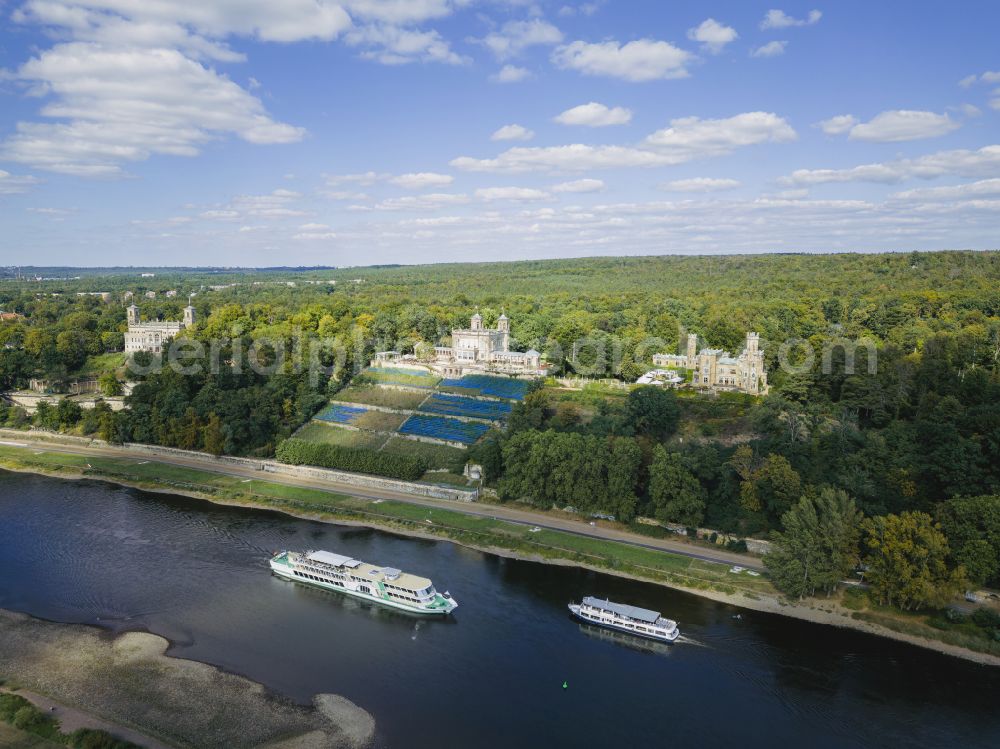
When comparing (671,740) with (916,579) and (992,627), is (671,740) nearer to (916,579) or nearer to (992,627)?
(916,579)

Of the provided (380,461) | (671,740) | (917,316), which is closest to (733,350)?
(917,316)

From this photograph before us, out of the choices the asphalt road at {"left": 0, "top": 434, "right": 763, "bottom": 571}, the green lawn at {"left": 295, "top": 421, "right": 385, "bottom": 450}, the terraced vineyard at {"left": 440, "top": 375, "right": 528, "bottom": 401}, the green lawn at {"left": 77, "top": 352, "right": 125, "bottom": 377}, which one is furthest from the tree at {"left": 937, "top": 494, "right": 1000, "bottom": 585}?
the green lawn at {"left": 77, "top": 352, "right": 125, "bottom": 377}

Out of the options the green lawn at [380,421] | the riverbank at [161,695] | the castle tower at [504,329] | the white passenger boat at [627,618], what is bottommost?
the riverbank at [161,695]

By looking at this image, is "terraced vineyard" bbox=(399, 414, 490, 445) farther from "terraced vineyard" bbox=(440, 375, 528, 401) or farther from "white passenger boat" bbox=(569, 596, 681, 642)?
"white passenger boat" bbox=(569, 596, 681, 642)

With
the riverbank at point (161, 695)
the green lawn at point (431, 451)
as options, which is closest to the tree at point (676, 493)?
the green lawn at point (431, 451)

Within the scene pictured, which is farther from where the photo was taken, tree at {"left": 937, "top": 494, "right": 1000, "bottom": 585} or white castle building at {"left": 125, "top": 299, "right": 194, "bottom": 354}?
white castle building at {"left": 125, "top": 299, "right": 194, "bottom": 354}

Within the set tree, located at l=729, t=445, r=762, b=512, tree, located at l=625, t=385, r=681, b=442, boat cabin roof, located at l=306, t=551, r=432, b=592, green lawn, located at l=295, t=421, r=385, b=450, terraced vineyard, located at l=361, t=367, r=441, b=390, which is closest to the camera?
boat cabin roof, located at l=306, t=551, r=432, b=592

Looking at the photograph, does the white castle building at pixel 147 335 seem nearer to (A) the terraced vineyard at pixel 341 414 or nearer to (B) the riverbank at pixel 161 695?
(A) the terraced vineyard at pixel 341 414
